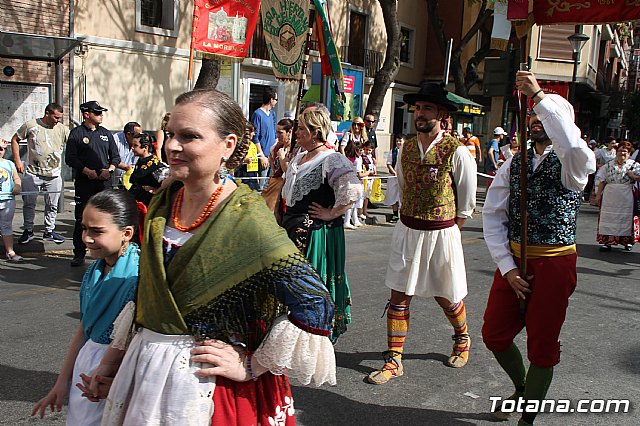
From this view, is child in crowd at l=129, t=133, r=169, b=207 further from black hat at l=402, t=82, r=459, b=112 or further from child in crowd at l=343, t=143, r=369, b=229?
child in crowd at l=343, t=143, r=369, b=229

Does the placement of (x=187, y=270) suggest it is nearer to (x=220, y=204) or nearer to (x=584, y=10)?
(x=220, y=204)

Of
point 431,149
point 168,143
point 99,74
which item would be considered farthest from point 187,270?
point 99,74

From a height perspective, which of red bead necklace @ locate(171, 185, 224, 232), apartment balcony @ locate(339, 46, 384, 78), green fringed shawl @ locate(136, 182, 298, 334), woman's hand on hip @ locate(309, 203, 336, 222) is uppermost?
apartment balcony @ locate(339, 46, 384, 78)

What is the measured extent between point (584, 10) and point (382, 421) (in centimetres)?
265

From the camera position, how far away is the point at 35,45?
11453mm

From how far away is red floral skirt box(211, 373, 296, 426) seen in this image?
74.8 inches

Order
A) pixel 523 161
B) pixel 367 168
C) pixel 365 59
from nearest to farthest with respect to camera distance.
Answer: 1. pixel 523 161
2. pixel 367 168
3. pixel 365 59

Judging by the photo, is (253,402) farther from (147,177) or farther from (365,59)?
(365,59)

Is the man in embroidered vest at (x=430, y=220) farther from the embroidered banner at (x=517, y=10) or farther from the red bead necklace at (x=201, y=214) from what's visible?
the red bead necklace at (x=201, y=214)

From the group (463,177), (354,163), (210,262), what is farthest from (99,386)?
(354,163)

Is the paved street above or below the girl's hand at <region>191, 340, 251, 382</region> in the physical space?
below

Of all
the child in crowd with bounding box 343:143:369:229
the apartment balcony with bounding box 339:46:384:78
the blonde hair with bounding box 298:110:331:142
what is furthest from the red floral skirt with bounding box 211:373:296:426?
the apartment balcony with bounding box 339:46:384:78

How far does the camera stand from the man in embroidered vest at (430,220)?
456 centimetres

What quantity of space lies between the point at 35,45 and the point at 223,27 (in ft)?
17.1
